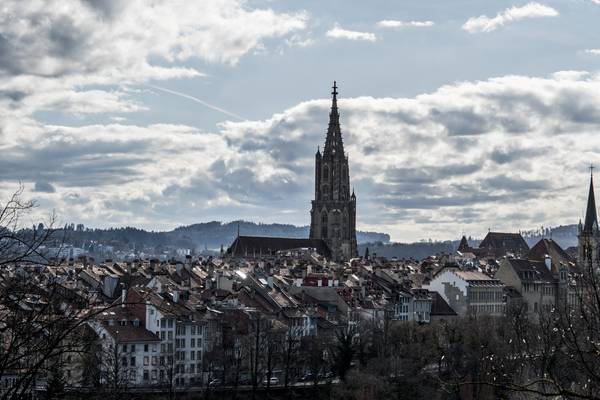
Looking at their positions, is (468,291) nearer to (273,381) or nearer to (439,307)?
(439,307)

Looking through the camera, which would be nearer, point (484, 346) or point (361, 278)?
point (484, 346)

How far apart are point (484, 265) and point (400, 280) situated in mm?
32964

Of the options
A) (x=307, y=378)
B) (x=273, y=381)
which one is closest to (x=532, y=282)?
(x=307, y=378)

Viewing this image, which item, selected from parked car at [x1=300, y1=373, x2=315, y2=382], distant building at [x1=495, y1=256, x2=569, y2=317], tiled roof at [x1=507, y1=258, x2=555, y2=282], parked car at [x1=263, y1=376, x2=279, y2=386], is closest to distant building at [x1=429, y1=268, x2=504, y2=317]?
distant building at [x1=495, y1=256, x2=569, y2=317]

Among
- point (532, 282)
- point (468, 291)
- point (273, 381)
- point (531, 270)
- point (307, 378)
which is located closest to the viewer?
point (273, 381)

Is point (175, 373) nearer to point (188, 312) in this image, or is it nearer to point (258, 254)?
point (188, 312)

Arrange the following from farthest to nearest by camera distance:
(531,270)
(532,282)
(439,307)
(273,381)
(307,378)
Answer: (531,270) → (532,282) → (439,307) → (307,378) → (273,381)

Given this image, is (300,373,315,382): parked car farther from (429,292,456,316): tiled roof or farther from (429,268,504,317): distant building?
(429,268,504,317): distant building

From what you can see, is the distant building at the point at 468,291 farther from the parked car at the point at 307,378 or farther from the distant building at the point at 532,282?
the parked car at the point at 307,378

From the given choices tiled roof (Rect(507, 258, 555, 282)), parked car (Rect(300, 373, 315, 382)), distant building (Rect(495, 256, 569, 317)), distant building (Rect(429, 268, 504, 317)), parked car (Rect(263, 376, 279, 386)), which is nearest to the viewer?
parked car (Rect(263, 376, 279, 386))

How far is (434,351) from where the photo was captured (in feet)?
304

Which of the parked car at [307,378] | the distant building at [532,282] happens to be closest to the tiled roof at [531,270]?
the distant building at [532,282]

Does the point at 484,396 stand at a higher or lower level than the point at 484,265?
lower

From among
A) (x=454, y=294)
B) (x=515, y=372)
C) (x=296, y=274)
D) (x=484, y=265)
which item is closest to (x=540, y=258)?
(x=484, y=265)
